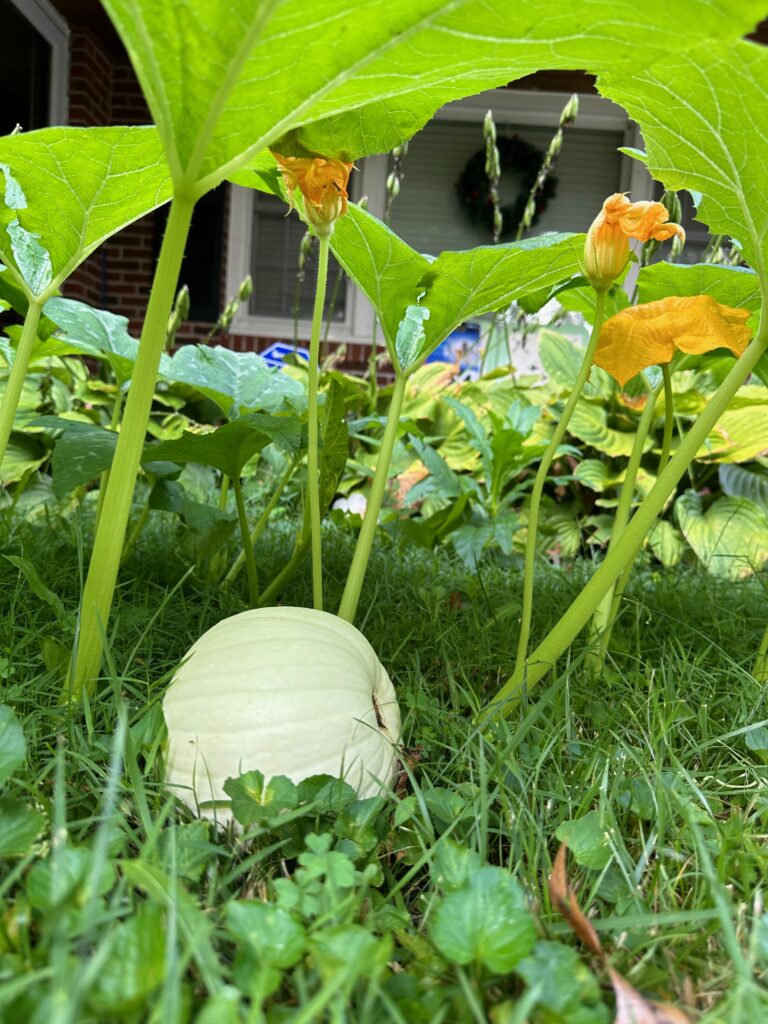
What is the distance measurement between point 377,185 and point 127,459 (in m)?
6.82

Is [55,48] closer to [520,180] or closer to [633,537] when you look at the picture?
[520,180]

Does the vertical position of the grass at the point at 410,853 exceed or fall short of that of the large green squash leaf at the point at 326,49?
it falls short

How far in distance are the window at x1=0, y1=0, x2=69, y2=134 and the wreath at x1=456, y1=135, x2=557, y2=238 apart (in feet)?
13.2

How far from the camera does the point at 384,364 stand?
6.58 metres

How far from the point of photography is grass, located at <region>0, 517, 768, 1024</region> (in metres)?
0.48

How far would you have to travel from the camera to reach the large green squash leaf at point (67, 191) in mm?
907

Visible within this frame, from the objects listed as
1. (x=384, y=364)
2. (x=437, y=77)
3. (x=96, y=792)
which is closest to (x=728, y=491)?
(x=437, y=77)

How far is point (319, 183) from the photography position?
34.1 inches

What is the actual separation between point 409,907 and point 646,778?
0.89 feet

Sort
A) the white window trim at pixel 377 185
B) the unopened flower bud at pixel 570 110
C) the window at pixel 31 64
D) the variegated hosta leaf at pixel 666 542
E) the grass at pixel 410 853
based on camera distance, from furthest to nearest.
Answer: the white window trim at pixel 377 185 < the window at pixel 31 64 < the variegated hosta leaf at pixel 666 542 < the unopened flower bud at pixel 570 110 < the grass at pixel 410 853

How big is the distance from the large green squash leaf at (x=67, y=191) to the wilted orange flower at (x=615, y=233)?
501mm

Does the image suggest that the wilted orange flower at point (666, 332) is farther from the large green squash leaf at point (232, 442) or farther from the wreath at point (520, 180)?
the wreath at point (520, 180)

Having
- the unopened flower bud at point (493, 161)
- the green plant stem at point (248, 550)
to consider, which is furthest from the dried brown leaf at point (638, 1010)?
the unopened flower bud at point (493, 161)

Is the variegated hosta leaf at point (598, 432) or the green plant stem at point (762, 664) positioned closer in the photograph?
the green plant stem at point (762, 664)
